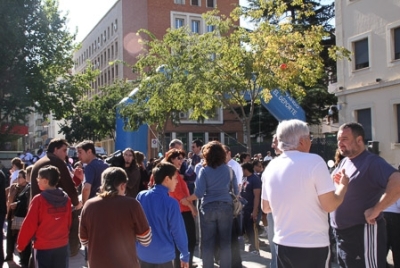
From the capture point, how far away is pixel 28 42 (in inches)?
1101

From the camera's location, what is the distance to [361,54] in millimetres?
24562

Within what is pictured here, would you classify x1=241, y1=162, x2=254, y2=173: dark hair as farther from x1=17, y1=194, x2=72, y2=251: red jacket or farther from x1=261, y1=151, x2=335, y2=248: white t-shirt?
x1=261, y1=151, x2=335, y2=248: white t-shirt

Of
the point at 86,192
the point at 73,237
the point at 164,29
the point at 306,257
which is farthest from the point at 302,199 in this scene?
the point at 164,29

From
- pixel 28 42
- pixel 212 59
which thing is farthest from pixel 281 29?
pixel 28 42

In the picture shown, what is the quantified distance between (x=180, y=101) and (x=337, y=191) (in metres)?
12.5

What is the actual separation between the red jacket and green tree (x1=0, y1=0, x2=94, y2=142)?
23.0m

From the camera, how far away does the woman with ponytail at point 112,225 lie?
165 inches

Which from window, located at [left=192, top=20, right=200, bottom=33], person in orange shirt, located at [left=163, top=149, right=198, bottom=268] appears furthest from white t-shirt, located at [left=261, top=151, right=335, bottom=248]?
window, located at [left=192, top=20, right=200, bottom=33]

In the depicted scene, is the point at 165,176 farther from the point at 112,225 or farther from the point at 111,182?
the point at 112,225

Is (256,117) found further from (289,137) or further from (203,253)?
(289,137)

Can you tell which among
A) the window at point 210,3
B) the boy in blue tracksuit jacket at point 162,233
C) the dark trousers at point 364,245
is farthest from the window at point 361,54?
the window at point 210,3

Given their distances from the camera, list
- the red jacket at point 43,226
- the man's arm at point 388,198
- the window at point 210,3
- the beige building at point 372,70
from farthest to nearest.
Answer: the window at point 210,3, the beige building at point 372,70, the red jacket at point 43,226, the man's arm at point 388,198

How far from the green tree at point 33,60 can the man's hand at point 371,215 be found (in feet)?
82.8

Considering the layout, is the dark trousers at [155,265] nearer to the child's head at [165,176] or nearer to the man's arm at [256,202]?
the child's head at [165,176]
